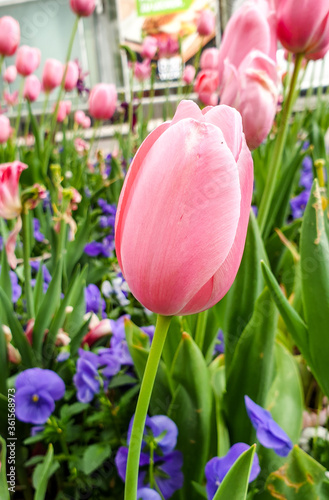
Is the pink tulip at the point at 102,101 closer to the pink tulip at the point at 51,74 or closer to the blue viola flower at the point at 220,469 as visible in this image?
the pink tulip at the point at 51,74

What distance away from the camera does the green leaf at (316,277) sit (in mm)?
363

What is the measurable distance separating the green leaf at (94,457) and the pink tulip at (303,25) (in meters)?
0.42

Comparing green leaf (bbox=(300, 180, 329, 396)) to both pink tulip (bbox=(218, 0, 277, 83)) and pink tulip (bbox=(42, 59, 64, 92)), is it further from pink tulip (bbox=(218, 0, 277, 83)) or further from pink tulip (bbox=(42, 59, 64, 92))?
pink tulip (bbox=(42, 59, 64, 92))

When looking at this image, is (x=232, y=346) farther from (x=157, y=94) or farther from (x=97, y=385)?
(x=157, y=94)

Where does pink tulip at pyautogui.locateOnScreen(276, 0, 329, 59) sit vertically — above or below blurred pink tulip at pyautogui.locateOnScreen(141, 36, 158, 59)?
below

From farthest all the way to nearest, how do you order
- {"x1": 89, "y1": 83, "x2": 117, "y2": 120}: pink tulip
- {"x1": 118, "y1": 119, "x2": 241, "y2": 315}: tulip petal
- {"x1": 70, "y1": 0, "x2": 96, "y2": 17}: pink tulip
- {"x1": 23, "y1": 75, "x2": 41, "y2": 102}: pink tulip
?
{"x1": 23, "y1": 75, "x2": 41, "y2": 102}: pink tulip, {"x1": 89, "y1": 83, "x2": 117, "y2": 120}: pink tulip, {"x1": 70, "y1": 0, "x2": 96, "y2": 17}: pink tulip, {"x1": 118, "y1": 119, "x2": 241, "y2": 315}: tulip petal

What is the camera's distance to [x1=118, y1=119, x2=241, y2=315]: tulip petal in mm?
172

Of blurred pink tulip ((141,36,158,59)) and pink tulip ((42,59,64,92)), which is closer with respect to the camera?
pink tulip ((42,59,64,92))

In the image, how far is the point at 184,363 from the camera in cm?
36

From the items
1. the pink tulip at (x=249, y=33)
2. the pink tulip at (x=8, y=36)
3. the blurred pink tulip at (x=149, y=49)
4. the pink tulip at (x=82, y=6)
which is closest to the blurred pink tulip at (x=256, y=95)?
the pink tulip at (x=249, y=33)

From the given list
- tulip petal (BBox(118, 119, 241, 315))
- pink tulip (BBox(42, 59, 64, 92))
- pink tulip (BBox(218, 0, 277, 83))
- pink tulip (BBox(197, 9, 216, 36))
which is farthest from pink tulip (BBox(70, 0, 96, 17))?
tulip petal (BBox(118, 119, 241, 315))

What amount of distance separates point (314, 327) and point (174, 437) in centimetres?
15

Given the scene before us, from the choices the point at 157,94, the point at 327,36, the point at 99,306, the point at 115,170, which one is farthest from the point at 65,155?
the point at 157,94

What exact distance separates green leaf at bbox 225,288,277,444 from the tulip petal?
199 mm
